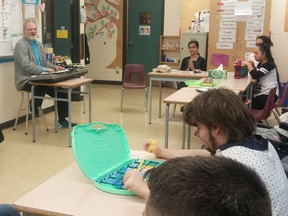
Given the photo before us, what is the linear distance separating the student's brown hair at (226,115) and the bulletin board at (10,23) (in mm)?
3787

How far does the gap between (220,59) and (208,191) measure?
22.7ft

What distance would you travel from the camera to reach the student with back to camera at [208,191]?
0.56 meters

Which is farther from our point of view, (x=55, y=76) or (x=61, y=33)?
(x=61, y=33)

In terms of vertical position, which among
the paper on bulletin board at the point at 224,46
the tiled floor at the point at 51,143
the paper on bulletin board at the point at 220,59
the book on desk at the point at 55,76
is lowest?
the tiled floor at the point at 51,143

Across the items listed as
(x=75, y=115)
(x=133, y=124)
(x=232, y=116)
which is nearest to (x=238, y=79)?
(x=133, y=124)

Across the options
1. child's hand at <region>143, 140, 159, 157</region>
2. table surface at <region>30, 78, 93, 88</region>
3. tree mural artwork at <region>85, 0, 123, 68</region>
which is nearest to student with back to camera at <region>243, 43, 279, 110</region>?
table surface at <region>30, 78, 93, 88</region>

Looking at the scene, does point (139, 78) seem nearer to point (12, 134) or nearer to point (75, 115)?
point (75, 115)

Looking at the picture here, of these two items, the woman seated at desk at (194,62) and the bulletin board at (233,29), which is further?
the bulletin board at (233,29)

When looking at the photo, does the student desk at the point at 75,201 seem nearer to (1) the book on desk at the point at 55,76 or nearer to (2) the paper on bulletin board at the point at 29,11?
(1) the book on desk at the point at 55,76

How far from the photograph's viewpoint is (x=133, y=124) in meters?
5.15

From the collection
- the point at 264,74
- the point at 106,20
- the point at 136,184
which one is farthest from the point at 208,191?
the point at 106,20

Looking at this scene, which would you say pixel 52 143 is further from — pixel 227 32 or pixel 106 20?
pixel 106 20

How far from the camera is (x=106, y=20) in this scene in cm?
841

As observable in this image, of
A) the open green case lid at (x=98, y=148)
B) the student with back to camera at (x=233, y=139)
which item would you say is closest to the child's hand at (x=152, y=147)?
the open green case lid at (x=98, y=148)
